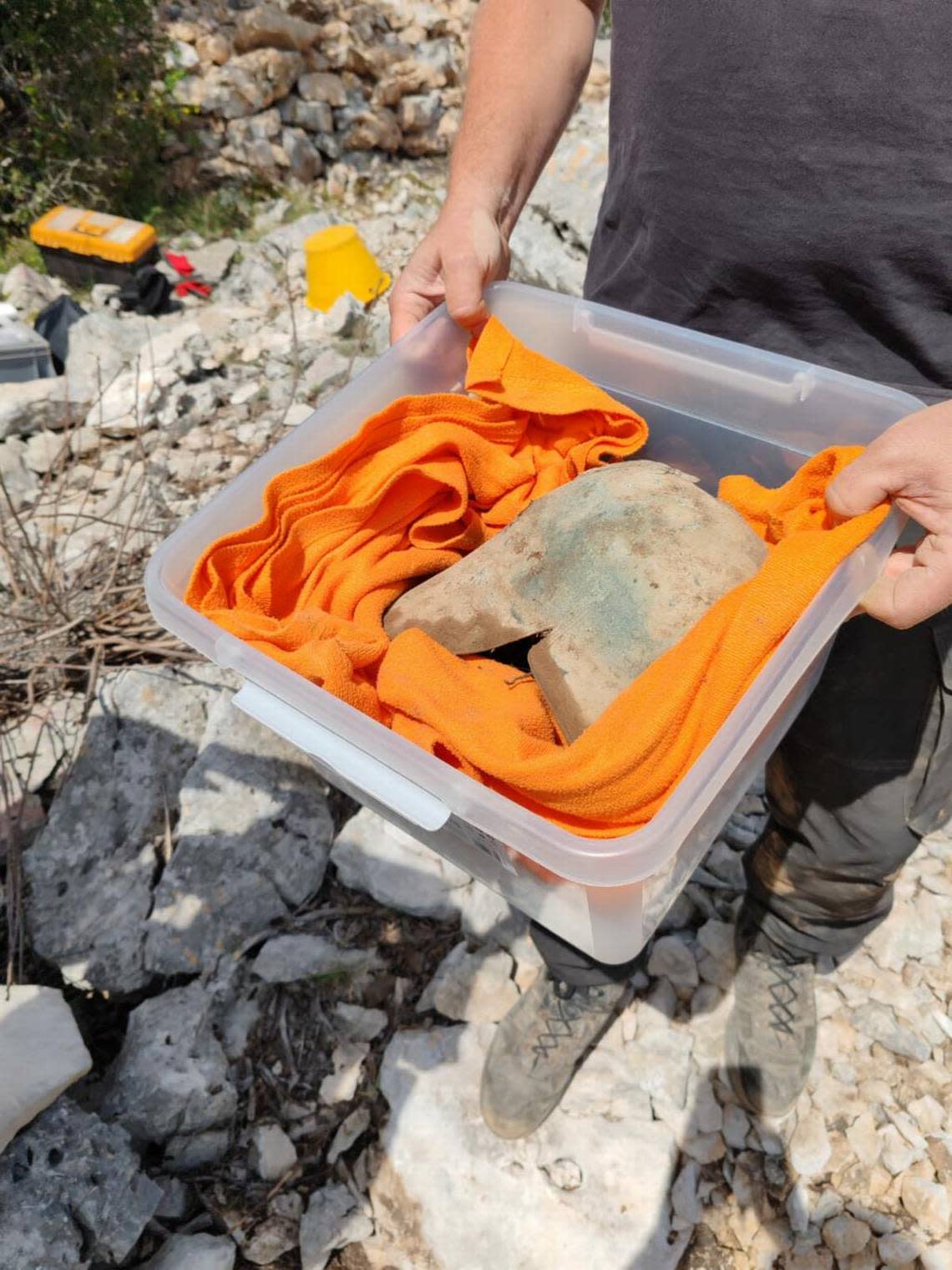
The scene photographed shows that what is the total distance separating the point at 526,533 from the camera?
112cm

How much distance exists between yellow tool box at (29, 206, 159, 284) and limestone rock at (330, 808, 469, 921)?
2.49 meters

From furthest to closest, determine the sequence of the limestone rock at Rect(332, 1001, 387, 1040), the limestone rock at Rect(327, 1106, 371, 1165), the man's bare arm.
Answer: the limestone rock at Rect(332, 1001, 387, 1040)
the limestone rock at Rect(327, 1106, 371, 1165)
the man's bare arm

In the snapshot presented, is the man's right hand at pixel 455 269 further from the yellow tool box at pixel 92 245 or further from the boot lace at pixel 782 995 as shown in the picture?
the yellow tool box at pixel 92 245

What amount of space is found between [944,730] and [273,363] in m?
2.48

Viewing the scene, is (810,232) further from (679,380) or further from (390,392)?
(390,392)

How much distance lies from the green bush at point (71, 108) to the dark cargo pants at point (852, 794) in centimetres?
379

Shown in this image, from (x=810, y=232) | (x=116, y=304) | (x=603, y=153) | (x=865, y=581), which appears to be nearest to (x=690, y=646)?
(x=865, y=581)

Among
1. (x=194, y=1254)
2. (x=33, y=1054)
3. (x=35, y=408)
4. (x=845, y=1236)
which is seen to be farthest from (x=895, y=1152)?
(x=35, y=408)

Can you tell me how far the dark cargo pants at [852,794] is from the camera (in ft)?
3.76

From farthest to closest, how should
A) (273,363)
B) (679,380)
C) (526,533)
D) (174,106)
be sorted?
(174,106)
(273,363)
(679,380)
(526,533)

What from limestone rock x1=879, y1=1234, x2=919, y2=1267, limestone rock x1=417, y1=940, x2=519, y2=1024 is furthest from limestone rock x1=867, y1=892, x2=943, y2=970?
limestone rock x1=417, y1=940, x2=519, y2=1024

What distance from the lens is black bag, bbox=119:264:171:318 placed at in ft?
10.6

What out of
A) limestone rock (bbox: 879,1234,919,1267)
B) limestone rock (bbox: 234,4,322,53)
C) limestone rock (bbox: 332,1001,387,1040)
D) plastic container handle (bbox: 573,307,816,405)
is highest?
limestone rock (bbox: 234,4,322,53)

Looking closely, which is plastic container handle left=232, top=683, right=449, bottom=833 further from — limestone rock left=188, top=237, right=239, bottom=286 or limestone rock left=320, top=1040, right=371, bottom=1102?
limestone rock left=188, top=237, right=239, bottom=286
